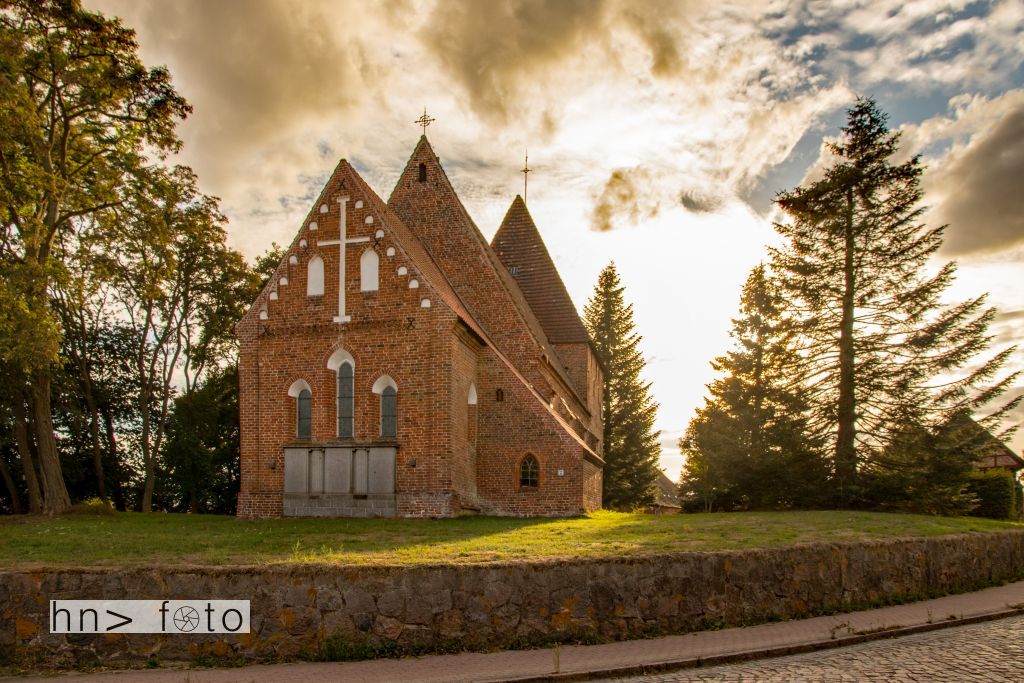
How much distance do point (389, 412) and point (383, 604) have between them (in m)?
11.2

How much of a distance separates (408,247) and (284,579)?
1376cm

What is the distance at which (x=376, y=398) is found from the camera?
21062mm

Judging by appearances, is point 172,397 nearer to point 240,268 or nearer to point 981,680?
point 240,268

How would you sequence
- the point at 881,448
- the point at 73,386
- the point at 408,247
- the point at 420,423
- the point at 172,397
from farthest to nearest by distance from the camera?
the point at 172,397, the point at 73,386, the point at 881,448, the point at 408,247, the point at 420,423

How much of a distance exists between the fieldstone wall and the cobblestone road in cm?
152

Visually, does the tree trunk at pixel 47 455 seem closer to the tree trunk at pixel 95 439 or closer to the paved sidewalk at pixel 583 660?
the tree trunk at pixel 95 439

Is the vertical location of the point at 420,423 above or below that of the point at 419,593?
above

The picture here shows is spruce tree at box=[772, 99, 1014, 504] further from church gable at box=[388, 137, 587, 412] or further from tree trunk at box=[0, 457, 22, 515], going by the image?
tree trunk at box=[0, 457, 22, 515]

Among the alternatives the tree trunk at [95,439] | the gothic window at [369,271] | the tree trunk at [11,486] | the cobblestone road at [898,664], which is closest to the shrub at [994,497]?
the cobblestone road at [898,664]

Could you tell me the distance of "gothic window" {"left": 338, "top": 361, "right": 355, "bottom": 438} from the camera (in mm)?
21250

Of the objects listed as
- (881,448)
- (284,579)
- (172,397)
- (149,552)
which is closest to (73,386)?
(172,397)

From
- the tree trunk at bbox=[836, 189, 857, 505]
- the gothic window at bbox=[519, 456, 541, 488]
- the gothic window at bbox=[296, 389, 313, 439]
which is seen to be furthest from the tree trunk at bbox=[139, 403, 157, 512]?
the tree trunk at bbox=[836, 189, 857, 505]

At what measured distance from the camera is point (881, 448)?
25703mm

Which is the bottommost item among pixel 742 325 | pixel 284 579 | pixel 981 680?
pixel 981 680
